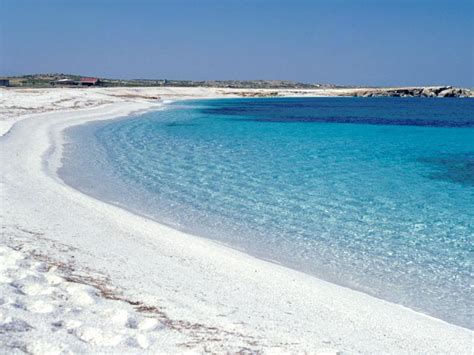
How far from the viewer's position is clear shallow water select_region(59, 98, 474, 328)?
9430mm

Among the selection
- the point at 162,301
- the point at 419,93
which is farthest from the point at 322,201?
the point at 419,93

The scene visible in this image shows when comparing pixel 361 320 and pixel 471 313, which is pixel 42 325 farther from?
pixel 471 313

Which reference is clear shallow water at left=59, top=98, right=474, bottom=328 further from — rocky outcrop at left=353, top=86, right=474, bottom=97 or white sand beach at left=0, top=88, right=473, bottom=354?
rocky outcrop at left=353, top=86, right=474, bottom=97

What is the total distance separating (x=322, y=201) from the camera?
1480cm

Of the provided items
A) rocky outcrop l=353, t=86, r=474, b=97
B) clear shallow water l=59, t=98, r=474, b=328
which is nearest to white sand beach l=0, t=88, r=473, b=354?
clear shallow water l=59, t=98, r=474, b=328

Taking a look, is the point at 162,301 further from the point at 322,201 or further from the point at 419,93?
the point at 419,93

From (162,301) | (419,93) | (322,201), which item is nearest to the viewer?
(162,301)

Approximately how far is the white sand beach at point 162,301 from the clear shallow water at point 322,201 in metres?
1.02

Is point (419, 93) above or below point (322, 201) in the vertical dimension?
below

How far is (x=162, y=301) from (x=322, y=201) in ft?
28.9

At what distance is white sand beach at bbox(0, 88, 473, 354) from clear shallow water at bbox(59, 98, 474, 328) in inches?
40.4

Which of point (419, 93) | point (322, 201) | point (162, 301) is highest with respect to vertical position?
point (162, 301)

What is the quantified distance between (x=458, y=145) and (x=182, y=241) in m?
26.6

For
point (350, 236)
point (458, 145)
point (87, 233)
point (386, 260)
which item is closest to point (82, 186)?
point (87, 233)
